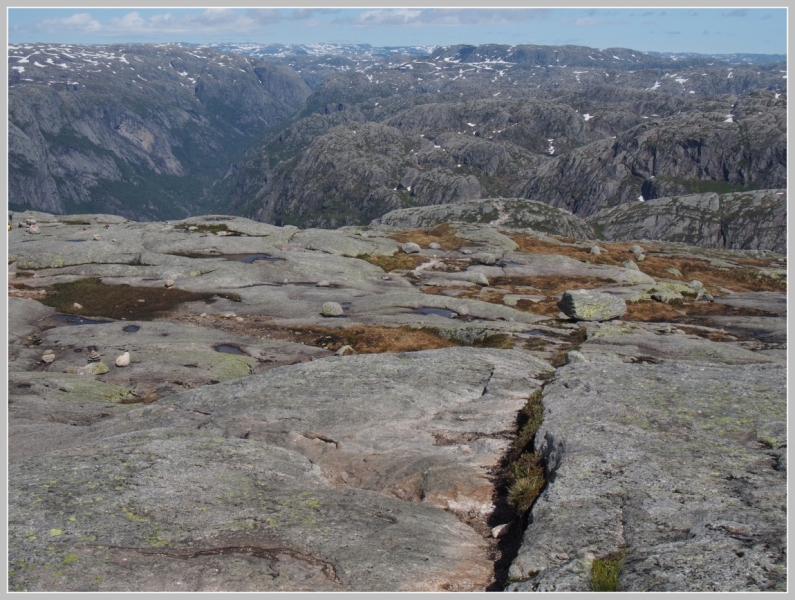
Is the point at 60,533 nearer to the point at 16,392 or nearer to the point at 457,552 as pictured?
the point at 457,552

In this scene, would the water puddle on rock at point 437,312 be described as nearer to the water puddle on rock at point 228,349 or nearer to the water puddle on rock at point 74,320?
the water puddle on rock at point 228,349

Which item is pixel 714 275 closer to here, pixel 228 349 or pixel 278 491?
pixel 228 349

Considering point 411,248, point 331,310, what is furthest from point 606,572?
point 411,248

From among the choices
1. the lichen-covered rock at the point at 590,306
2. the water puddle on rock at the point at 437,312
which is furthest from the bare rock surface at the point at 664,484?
the water puddle on rock at the point at 437,312

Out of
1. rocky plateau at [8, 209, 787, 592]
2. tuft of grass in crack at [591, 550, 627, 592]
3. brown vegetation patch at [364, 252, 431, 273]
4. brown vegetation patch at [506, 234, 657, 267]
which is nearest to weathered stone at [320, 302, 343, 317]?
rocky plateau at [8, 209, 787, 592]

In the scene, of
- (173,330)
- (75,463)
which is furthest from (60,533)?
(173,330)

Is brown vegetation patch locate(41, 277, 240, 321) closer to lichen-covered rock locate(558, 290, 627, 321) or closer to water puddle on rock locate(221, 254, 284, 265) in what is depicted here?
water puddle on rock locate(221, 254, 284, 265)
